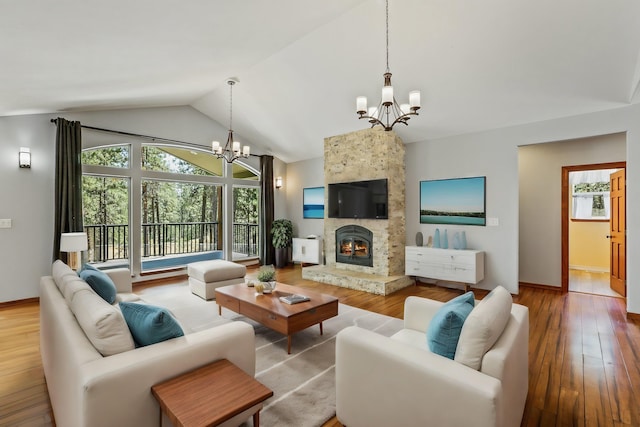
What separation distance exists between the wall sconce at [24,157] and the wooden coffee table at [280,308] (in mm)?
3530

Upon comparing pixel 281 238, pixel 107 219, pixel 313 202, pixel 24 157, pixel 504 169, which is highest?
pixel 24 157

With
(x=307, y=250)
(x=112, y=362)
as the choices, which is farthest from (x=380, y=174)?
(x=112, y=362)

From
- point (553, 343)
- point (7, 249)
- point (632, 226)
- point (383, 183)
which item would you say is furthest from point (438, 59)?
point (7, 249)

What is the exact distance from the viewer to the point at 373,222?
18.2ft

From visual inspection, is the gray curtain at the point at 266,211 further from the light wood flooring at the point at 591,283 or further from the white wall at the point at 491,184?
the light wood flooring at the point at 591,283

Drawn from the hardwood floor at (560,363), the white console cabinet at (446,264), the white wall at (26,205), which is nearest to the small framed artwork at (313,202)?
the white console cabinet at (446,264)

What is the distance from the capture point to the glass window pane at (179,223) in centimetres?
615

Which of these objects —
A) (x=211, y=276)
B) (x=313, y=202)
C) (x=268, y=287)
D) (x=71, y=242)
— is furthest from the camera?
(x=313, y=202)

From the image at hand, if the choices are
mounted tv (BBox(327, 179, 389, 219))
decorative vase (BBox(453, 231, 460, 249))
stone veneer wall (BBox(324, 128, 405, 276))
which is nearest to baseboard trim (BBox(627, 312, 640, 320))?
decorative vase (BBox(453, 231, 460, 249))

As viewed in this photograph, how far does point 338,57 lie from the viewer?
393 cm

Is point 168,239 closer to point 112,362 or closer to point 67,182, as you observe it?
point 67,182

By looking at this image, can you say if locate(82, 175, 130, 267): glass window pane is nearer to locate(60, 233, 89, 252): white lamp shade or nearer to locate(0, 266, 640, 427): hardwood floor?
locate(0, 266, 640, 427): hardwood floor

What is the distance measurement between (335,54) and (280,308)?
3232 millimetres

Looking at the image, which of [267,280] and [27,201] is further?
[27,201]
